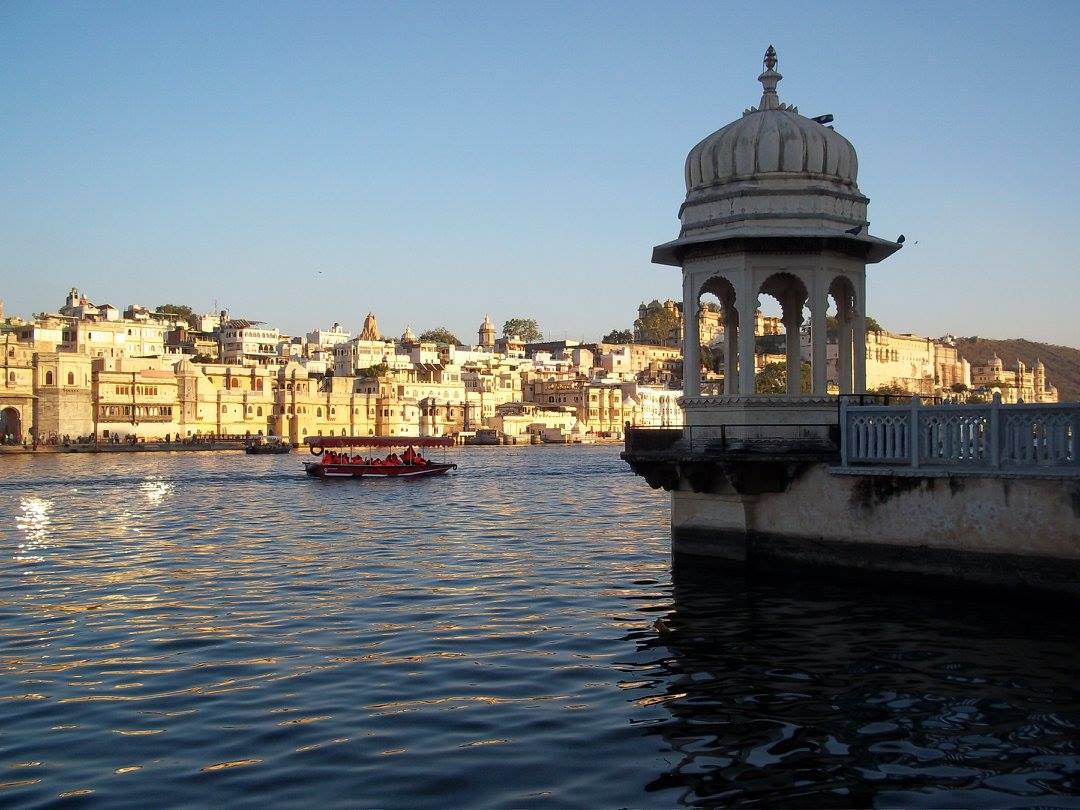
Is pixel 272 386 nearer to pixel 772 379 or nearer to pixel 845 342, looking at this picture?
pixel 772 379

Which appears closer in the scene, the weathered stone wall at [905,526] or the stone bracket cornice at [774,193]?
the weathered stone wall at [905,526]

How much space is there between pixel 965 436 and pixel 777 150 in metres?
5.57

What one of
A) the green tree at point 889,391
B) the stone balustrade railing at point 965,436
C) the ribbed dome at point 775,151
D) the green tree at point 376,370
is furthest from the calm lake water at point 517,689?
the green tree at point 376,370

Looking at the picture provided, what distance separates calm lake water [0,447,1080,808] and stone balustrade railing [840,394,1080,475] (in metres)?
1.81

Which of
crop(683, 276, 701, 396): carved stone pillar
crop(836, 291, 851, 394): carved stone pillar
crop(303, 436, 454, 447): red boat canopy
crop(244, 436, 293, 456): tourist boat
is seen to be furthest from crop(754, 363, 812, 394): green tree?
crop(244, 436, 293, 456): tourist boat

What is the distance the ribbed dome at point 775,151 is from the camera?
16.7 metres

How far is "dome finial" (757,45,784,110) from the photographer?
1775 cm

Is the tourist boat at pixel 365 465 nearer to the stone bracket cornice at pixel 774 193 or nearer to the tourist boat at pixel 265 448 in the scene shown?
the tourist boat at pixel 265 448

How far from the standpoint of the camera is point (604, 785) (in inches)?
309

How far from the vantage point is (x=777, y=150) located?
1670 cm

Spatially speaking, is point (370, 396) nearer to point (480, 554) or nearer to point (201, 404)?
point (201, 404)

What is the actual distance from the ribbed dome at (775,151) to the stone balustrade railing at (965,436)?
410cm

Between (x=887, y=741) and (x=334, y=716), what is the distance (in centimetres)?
482

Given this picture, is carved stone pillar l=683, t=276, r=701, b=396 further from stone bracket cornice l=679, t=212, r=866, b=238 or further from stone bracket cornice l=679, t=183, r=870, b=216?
stone bracket cornice l=679, t=183, r=870, b=216
